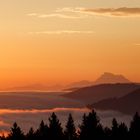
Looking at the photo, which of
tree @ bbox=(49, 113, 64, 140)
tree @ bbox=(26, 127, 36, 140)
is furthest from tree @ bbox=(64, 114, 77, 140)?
tree @ bbox=(49, 113, 64, 140)

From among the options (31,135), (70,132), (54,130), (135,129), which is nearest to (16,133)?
(54,130)

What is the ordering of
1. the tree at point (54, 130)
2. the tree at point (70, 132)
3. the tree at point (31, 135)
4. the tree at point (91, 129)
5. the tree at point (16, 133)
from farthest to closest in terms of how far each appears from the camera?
the tree at point (70, 132), the tree at point (31, 135), the tree at point (54, 130), the tree at point (91, 129), the tree at point (16, 133)

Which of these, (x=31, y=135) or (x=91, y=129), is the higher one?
(x=31, y=135)

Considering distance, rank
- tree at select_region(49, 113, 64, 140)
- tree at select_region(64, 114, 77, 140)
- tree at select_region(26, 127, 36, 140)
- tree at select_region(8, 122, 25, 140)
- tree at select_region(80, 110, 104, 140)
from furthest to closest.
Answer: tree at select_region(64, 114, 77, 140)
tree at select_region(26, 127, 36, 140)
tree at select_region(49, 113, 64, 140)
tree at select_region(80, 110, 104, 140)
tree at select_region(8, 122, 25, 140)

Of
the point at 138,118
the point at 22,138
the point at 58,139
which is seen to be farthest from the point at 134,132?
the point at 22,138

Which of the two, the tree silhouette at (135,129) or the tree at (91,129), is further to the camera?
the tree silhouette at (135,129)

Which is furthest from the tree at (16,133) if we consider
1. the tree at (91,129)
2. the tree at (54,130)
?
the tree at (91,129)

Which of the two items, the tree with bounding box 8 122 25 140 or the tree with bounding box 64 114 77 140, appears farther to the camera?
the tree with bounding box 64 114 77 140

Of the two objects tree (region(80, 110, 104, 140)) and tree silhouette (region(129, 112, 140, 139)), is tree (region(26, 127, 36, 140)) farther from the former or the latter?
tree silhouette (region(129, 112, 140, 139))

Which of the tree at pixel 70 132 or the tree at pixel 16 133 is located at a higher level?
the tree at pixel 70 132

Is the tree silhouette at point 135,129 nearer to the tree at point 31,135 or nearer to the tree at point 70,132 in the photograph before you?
the tree at point 70,132

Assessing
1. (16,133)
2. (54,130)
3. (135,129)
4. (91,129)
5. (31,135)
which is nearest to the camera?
(16,133)

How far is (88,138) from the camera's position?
109 m

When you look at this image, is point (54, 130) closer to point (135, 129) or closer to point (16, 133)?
point (16, 133)
